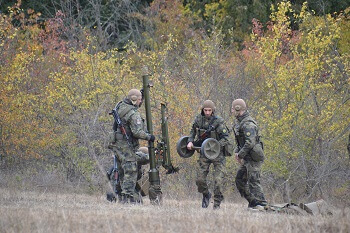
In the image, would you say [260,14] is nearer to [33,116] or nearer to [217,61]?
[217,61]

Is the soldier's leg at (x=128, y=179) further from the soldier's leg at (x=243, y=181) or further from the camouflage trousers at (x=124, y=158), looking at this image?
the soldier's leg at (x=243, y=181)

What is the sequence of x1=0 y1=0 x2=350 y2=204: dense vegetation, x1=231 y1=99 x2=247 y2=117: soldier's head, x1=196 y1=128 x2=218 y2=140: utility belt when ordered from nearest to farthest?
x1=231 y1=99 x2=247 y2=117: soldier's head
x1=196 y1=128 x2=218 y2=140: utility belt
x1=0 y1=0 x2=350 y2=204: dense vegetation

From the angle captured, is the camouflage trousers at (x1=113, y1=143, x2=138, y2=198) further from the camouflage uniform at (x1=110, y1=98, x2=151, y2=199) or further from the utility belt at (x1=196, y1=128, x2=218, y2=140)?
the utility belt at (x1=196, y1=128, x2=218, y2=140)

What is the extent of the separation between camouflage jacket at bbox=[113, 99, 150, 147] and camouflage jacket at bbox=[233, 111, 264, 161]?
5.36ft

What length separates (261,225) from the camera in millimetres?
10242

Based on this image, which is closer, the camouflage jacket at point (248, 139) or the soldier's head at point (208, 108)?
the camouflage jacket at point (248, 139)

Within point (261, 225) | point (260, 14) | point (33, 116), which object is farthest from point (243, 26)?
point (261, 225)

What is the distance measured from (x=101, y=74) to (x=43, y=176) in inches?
150

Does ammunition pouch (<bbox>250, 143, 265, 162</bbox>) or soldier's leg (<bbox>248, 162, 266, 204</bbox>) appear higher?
ammunition pouch (<bbox>250, 143, 265, 162</bbox>)

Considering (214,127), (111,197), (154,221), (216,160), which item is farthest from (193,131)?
(154,221)

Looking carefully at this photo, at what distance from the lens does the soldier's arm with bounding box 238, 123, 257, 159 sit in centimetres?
1345

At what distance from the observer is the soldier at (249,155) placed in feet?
44.4

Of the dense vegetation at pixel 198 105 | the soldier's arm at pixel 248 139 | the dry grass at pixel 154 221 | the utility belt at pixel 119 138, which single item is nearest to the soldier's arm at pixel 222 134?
the soldier's arm at pixel 248 139

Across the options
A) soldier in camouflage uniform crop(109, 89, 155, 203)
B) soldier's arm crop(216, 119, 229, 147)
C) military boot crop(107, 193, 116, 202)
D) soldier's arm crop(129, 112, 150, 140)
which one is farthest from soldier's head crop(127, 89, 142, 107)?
military boot crop(107, 193, 116, 202)
